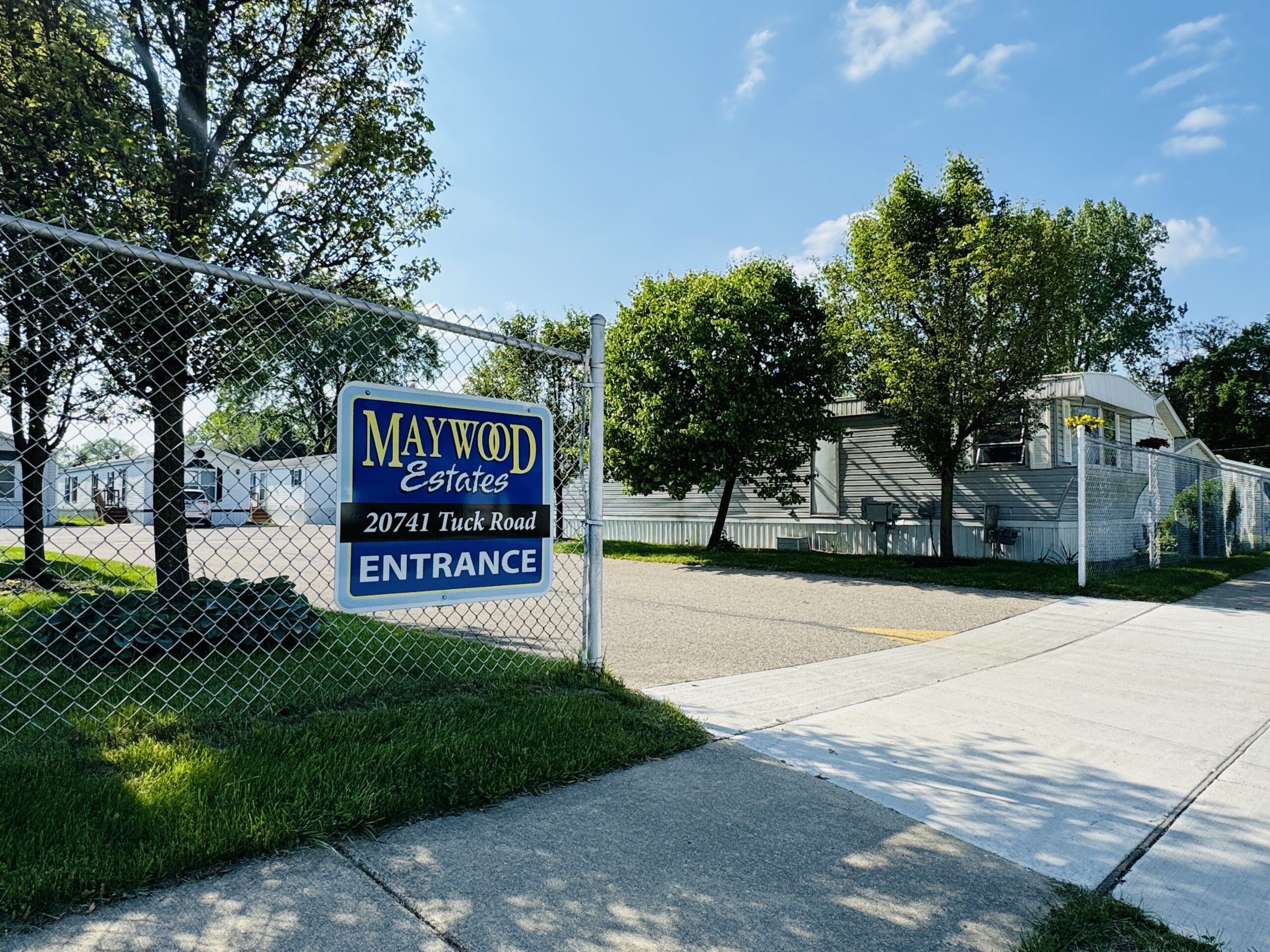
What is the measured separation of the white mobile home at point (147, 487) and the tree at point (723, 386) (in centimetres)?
1168

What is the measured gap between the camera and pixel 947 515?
48.8ft

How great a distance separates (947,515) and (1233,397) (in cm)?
3981

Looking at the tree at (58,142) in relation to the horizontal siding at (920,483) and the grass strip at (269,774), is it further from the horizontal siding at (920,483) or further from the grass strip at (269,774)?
the horizontal siding at (920,483)

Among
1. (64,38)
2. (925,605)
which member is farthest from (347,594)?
(925,605)

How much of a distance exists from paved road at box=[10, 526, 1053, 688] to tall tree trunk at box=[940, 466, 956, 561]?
3133 mm

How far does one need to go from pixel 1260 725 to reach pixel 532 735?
14.1 feet

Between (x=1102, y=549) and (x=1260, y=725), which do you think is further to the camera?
(x=1102, y=549)

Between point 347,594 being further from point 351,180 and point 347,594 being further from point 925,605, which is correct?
point 925,605

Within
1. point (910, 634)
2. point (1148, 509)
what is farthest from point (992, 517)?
point (910, 634)

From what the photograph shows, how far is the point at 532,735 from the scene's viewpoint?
3527mm

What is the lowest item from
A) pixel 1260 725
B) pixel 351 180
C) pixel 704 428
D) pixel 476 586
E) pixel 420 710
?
pixel 1260 725

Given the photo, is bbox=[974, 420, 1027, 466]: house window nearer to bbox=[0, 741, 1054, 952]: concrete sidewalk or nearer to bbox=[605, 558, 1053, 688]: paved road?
bbox=[605, 558, 1053, 688]: paved road

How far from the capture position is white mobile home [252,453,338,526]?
3.67 m

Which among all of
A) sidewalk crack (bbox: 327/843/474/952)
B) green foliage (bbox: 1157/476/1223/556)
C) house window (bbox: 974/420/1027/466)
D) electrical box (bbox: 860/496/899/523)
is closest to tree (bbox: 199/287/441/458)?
sidewalk crack (bbox: 327/843/474/952)
